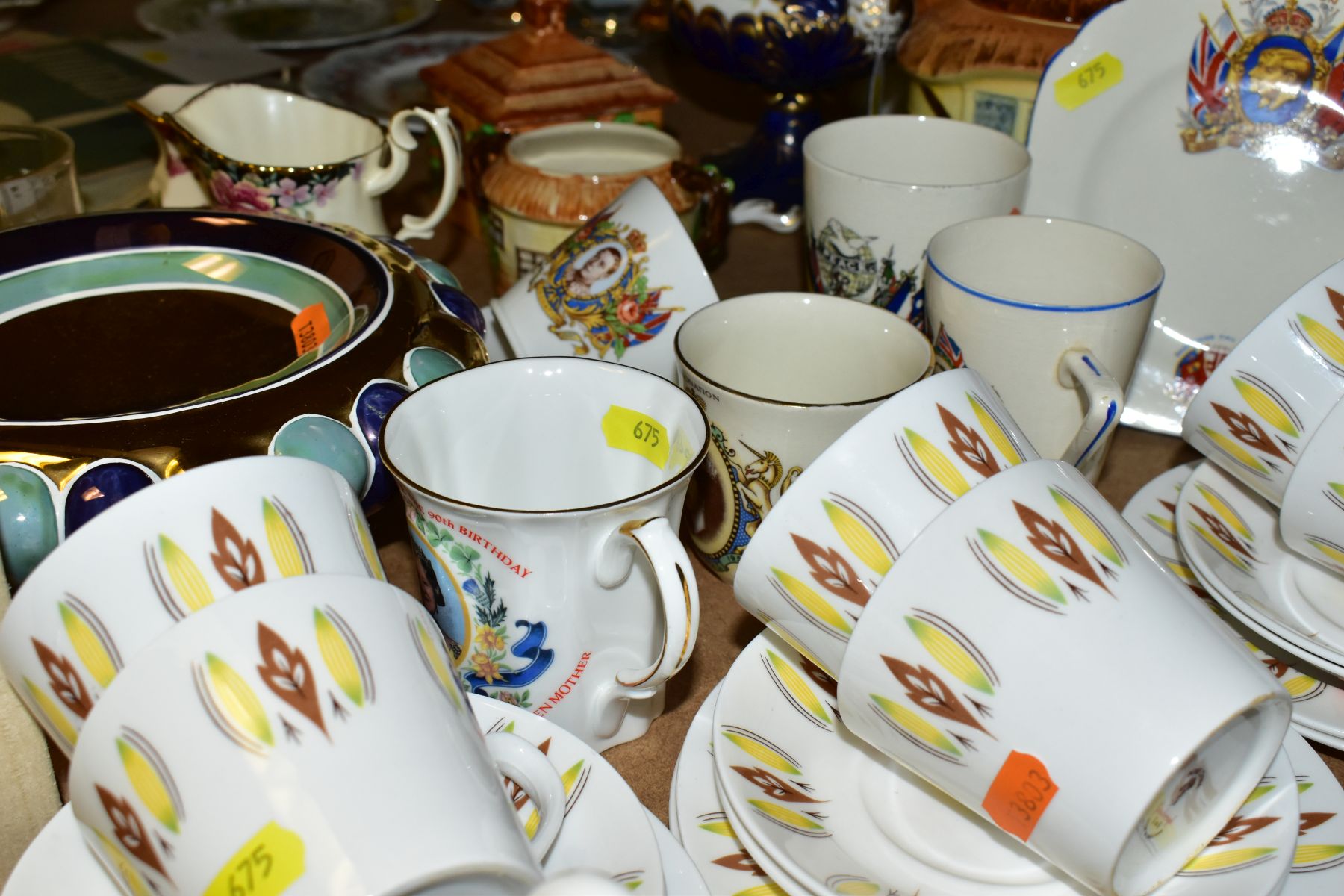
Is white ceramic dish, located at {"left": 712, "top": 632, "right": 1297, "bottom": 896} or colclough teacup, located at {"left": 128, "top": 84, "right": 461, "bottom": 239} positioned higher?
colclough teacup, located at {"left": 128, "top": 84, "right": 461, "bottom": 239}

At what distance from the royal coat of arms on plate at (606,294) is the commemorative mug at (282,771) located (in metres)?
0.35

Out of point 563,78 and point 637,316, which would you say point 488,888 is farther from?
point 563,78

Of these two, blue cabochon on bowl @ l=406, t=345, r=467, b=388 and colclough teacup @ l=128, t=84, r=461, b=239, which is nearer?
blue cabochon on bowl @ l=406, t=345, r=467, b=388

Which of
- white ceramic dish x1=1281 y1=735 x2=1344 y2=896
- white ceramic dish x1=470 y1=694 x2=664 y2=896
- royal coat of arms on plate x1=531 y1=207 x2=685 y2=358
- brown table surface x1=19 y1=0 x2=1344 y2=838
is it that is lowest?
brown table surface x1=19 y1=0 x2=1344 y2=838

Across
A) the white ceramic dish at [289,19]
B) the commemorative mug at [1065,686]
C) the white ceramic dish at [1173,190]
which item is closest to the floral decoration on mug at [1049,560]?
the commemorative mug at [1065,686]

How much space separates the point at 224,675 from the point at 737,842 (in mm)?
191

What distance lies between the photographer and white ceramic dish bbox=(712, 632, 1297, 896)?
38 cm

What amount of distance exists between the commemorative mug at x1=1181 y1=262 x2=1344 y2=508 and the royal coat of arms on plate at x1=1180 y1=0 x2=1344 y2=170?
235mm

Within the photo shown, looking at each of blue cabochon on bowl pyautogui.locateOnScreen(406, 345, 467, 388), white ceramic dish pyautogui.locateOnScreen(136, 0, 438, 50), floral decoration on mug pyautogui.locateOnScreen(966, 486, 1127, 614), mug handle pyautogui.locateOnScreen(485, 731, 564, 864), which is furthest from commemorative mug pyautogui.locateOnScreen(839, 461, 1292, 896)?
white ceramic dish pyautogui.locateOnScreen(136, 0, 438, 50)

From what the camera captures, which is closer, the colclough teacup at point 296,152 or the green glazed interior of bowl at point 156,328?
the green glazed interior of bowl at point 156,328

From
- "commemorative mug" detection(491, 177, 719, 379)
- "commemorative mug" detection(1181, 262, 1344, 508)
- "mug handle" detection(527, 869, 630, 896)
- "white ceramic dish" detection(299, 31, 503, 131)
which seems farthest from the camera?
"white ceramic dish" detection(299, 31, 503, 131)

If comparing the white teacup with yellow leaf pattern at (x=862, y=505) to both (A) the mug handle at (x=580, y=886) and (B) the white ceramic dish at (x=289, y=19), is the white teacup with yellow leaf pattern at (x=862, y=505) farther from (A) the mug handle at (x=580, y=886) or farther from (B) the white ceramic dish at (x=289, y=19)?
(B) the white ceramic dish at (x=289, y=19)

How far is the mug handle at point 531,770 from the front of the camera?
0.37m

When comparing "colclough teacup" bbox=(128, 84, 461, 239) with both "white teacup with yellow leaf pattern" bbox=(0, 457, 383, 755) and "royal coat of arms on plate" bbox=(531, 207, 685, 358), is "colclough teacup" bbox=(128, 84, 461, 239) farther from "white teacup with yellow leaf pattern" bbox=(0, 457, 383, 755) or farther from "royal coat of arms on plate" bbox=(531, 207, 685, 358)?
"white teacup with yellow leaf pattern" bbox=(0, 457, 383, 755)
